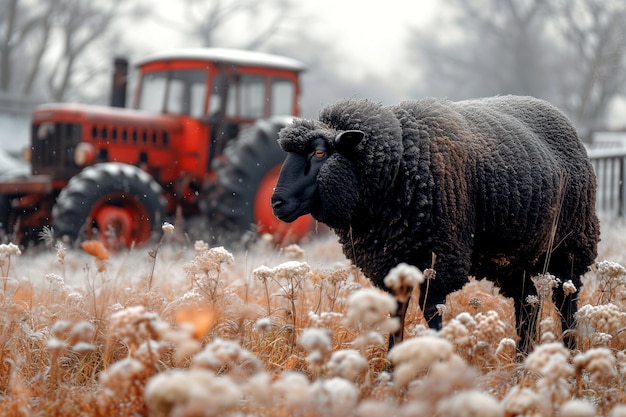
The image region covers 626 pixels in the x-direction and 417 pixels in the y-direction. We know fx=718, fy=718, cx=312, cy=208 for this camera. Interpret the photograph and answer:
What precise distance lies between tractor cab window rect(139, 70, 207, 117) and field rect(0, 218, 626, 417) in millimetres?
4612

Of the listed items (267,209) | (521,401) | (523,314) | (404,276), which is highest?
(404,276)

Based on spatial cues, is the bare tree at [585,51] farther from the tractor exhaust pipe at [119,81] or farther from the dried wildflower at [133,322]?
the dried wildflower at [133,322]

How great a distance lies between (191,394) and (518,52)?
125 ft

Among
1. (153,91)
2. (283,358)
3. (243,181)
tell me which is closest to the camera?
(283,358)

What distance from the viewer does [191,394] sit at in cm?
159

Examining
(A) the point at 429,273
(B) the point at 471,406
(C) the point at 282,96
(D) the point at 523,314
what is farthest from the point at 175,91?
(B) the point at 471,406

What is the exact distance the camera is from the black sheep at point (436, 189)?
3.26 metres

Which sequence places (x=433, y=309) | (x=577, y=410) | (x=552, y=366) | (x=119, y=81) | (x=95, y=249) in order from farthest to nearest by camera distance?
1. (x=119, y=81)
2. (x=95, y=249)
3. (x=433, y=309)
4. (x=552, y=366)
5. (x=577, y=410)

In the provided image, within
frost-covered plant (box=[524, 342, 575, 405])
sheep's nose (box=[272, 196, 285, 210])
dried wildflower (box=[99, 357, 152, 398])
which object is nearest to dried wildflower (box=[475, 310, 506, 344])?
frost-covered plant (box=[524, 342, 575, 405])

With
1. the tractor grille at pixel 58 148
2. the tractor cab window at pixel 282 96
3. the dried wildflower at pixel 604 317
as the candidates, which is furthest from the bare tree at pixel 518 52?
the dried wildflower at pixel 604 317

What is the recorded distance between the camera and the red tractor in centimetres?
831

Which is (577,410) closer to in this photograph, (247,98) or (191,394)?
(191,394)

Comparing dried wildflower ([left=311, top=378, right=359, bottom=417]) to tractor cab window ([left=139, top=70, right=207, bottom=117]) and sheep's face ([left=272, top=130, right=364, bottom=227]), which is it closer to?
sheep's face ([left=272, top=130, right=364, bottom=227])

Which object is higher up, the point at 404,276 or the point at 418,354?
the point at 404,276
